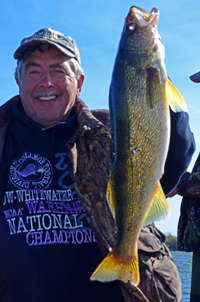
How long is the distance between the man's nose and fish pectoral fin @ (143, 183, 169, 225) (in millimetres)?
1850

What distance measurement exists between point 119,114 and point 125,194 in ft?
1.59

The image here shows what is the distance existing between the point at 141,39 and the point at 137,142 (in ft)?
2.18

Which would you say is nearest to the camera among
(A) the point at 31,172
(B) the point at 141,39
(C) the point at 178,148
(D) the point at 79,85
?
(B) the point at 141,39

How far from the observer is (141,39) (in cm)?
224

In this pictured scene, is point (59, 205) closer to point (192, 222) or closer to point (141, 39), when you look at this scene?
point (141, 39)

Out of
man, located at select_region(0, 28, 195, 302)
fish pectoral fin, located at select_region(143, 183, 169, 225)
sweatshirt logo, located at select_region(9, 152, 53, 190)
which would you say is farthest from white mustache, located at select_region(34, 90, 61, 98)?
fish pectoral fin, located at select_region(143, 183, 169, 225)

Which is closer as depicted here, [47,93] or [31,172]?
[31,172]

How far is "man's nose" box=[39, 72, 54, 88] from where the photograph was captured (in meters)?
3.54

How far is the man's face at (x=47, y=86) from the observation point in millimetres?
3570

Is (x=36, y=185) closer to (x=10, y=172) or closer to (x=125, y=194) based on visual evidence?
(x=10, y=172)

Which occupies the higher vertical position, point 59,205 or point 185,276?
point 59,205

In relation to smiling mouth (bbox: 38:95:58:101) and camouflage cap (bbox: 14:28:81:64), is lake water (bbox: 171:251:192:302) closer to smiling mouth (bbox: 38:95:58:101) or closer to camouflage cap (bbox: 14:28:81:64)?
smiling mouth (bbox: 38:95:58:101)

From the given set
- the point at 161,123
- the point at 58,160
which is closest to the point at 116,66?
the point at 161,123

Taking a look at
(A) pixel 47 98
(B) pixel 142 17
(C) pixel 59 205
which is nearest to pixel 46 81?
(A) pixel 47 98
